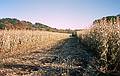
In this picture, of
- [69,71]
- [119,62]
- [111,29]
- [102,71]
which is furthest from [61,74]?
[111,29]

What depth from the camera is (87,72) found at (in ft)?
40.5

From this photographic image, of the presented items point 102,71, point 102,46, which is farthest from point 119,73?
point 102,46

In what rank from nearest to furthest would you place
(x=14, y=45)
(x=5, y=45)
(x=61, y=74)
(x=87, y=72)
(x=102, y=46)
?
(x=61, y=74)
(x=87, y=72)
(x=102, y=46)
(x=5, y=45)
(x=14, y=45)

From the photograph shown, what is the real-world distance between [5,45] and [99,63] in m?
9.31

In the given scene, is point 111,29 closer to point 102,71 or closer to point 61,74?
point 102,71

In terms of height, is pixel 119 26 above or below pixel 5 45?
above

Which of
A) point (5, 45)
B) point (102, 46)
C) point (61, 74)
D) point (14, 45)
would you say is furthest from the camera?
point (14, 45)

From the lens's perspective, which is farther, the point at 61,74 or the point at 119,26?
the point at 119,26

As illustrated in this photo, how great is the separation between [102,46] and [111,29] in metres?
1.15

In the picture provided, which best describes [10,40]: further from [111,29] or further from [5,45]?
[111,29]

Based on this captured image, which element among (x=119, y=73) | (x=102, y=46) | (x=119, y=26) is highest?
(x=119, y=26)

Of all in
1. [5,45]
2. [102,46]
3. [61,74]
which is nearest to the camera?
[61,74]

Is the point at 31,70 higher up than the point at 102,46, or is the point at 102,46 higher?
the point at 102,46

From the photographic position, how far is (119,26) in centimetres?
1352
